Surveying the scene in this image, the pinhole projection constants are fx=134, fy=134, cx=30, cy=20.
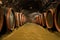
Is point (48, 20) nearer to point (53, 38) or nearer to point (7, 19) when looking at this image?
point (53, 38)

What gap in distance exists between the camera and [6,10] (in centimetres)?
373

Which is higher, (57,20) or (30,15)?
(57,20)

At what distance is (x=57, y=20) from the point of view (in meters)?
3.87

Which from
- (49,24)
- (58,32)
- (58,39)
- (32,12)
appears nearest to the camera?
(58,39)

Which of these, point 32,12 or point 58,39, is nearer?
point 58,39

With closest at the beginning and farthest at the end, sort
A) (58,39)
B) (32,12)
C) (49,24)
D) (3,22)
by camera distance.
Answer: (58,39) < (3,22) < (49,24) < (32,12)

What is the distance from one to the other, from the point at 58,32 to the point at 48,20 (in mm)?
943

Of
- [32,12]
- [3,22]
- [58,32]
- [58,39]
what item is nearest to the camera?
[58,39]

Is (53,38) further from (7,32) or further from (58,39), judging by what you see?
(7,32)

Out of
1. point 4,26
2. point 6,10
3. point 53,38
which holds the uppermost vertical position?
point 6,10

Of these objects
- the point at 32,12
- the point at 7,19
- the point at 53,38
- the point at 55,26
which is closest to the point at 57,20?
the point at 55,26

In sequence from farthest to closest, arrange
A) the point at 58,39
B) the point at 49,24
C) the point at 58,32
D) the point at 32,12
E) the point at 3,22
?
the point at 32,12, the point at 49,24, the point at 58,32, the point at 3,22, the point at 58,39

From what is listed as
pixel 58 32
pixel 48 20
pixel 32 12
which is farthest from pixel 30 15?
pixel 58 32

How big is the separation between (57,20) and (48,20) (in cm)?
80
